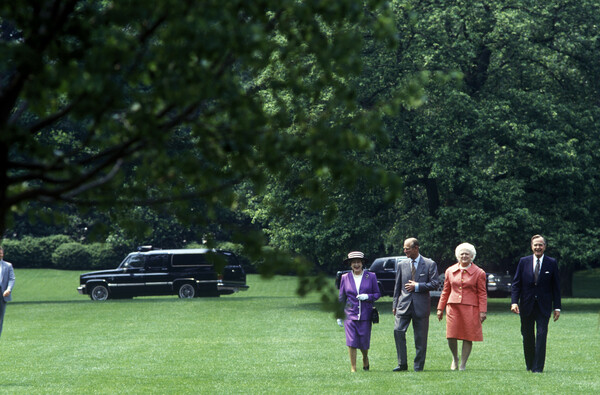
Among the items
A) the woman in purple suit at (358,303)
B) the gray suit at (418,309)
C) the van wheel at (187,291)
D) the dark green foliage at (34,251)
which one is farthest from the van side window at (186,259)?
the woman in purple suit at (358,303)

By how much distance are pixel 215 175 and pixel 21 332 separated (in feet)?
70.8

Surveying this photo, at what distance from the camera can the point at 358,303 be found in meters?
14.8

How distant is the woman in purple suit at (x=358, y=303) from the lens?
48.3 feet

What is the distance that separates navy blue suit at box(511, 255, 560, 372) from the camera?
569 inches

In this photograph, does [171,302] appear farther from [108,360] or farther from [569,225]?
[108,360]

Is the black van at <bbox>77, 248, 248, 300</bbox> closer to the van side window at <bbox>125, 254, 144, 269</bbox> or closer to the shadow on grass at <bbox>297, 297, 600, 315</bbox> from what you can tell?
the van side window at <bbox>125, 254, 144, 269</bbox>

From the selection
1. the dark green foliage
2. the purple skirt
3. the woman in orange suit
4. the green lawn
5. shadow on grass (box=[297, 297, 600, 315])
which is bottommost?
the green lawn

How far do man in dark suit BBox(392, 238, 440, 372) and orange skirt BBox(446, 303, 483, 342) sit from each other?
0.43m

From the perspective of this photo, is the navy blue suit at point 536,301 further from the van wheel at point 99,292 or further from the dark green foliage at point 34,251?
the dark green foliage at point 34,251

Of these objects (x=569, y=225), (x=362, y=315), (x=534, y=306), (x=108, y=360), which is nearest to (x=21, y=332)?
(x=108, y=360)

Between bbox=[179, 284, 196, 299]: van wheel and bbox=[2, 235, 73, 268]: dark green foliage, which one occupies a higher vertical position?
bbox=[2, 235, 73, 268]: dark green foliage

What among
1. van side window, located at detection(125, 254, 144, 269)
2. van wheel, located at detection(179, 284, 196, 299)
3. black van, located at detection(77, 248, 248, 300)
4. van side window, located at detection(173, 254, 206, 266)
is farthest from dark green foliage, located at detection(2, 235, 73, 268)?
van side window, located at detection(173, 254, 206, 266)

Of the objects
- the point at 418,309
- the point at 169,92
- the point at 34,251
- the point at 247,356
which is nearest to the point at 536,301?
the point at 418,309

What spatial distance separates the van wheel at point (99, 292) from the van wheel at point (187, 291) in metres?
3.01
